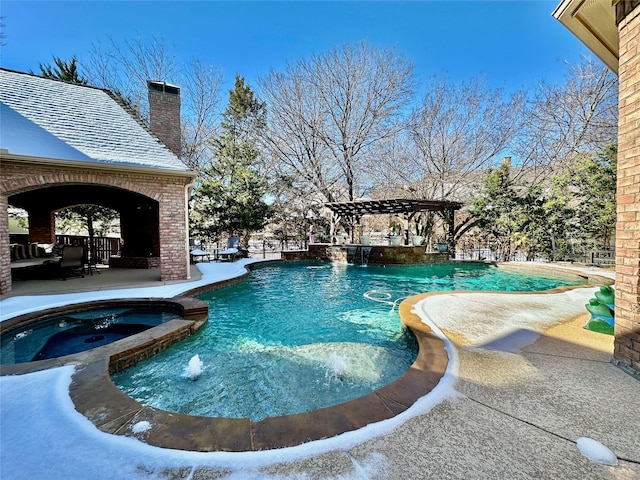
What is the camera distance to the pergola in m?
13.6

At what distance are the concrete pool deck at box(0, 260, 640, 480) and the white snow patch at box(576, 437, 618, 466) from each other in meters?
0.03

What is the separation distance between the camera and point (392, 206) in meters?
14.7

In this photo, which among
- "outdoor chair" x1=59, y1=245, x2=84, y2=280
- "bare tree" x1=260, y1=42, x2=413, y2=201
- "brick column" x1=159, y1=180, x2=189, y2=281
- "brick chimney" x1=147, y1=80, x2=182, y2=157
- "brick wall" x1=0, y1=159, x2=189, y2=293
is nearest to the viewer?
"brick wall" x1=0, y1=159, x2=189, y2=293

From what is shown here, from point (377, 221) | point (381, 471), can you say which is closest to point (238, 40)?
point (377, 221)

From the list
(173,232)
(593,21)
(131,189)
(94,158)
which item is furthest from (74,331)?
(593,21)

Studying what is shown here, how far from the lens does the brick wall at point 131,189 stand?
612 centimetres

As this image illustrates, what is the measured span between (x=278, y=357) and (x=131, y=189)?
19.7 feet

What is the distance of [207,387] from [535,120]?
19657 millimetres

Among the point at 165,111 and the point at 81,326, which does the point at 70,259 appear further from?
the point at 165,111

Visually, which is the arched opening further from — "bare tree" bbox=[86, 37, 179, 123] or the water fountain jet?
"bare tree" bbox=[86, 37, 179, 123]

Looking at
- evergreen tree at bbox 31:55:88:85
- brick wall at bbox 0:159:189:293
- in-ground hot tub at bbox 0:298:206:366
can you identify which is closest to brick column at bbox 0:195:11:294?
brick wall at bbox 0:159:189:293

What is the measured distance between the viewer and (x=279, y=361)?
12.5ft

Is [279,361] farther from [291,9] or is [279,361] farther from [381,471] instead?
[291,9]

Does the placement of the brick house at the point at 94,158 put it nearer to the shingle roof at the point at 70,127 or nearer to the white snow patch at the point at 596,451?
the shingle roof at the point at 70,127
